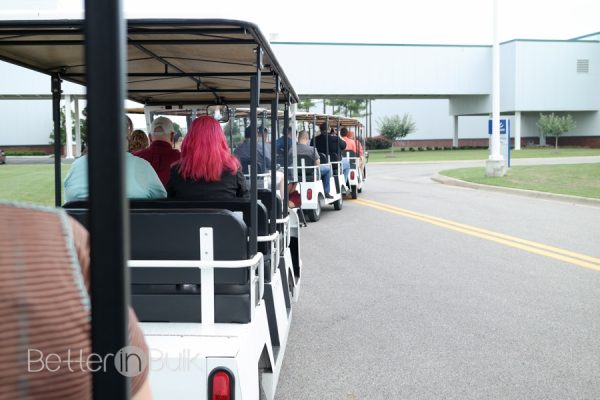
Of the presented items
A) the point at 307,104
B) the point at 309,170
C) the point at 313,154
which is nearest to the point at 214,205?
the point at 313,154

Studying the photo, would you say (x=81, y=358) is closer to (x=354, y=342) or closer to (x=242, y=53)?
(x=242, y=53)

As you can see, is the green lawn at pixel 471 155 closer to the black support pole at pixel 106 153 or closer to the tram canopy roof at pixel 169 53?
the tram canopy roof at pixel 169 53

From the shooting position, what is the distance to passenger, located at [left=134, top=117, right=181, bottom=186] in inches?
276

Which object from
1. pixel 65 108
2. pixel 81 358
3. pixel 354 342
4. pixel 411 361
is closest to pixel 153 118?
pixel 354 342

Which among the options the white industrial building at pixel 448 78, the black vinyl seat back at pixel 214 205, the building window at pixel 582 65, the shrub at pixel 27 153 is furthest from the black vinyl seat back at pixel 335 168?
the building window at pixel 582 65

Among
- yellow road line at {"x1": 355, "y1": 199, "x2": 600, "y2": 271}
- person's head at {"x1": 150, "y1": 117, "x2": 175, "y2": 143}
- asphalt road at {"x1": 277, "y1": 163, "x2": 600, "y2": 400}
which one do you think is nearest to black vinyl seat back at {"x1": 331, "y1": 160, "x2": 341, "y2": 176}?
yellow road line at {"x1": 355, "y1": 199, "x2": 600, "y2": 271}

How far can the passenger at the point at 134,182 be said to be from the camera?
15.8 ft

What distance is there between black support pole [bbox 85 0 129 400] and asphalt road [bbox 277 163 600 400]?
3900 mm

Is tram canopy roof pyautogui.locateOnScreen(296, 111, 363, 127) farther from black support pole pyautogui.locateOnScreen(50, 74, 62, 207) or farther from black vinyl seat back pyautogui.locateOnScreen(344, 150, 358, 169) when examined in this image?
black support pole pyautogui.locateOnScreen(50, 74, 62, 207)

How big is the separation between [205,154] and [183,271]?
1679mm

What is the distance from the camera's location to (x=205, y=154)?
17.1 ft

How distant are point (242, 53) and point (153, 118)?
3.44 meters

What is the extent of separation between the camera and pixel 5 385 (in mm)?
1139

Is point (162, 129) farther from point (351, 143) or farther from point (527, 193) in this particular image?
point (527, 193)
